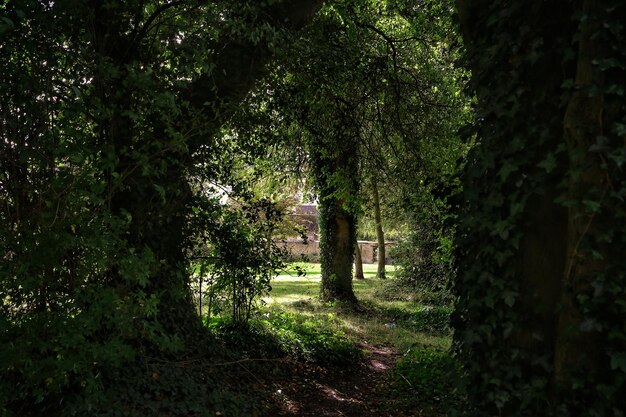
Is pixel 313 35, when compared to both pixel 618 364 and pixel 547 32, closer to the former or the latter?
pixel 547 32

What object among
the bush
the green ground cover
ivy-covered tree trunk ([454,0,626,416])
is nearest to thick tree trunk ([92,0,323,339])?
the green ground cover

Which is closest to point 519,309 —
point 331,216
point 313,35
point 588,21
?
point 588,21

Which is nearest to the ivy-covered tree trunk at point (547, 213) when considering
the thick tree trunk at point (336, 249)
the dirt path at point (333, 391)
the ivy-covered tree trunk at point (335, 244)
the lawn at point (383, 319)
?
the dirt path at point (333, 391)

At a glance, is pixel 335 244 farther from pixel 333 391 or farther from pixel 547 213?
pixel 547 213

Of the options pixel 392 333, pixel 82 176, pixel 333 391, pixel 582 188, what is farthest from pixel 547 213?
pixel 392 333

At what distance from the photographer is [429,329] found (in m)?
12.9

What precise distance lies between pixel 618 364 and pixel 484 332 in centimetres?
79

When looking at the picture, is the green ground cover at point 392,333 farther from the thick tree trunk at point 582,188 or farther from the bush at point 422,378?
the thick tree trunk at point 582,188

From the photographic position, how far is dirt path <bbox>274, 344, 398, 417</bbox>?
20.6 feet

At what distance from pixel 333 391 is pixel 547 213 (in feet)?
15.4

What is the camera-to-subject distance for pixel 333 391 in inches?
280

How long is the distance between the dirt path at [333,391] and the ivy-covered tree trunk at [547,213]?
3.01 meters

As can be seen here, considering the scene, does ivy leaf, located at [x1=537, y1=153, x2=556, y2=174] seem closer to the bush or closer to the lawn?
the bush

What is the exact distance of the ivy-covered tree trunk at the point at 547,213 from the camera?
294 centimetres
